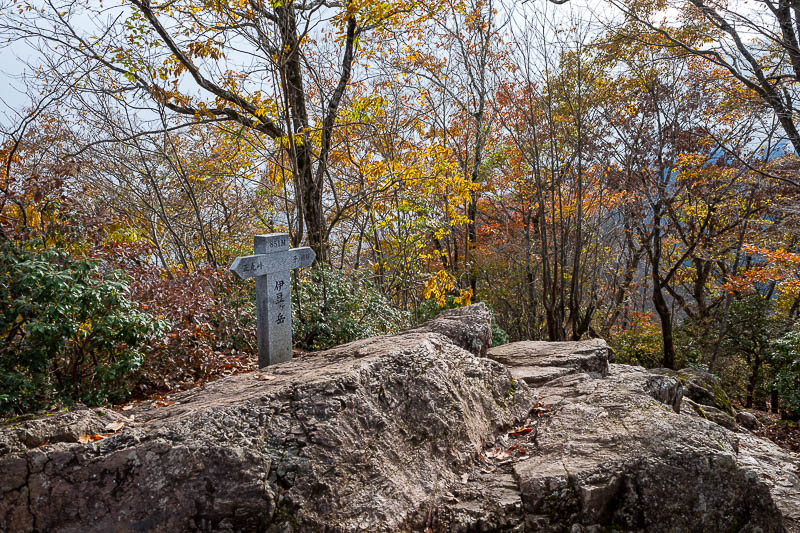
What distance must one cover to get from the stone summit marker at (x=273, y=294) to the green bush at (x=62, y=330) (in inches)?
40.3

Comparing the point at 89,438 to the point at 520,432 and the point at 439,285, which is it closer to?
the point at 520,432

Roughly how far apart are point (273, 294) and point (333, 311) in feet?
6.09

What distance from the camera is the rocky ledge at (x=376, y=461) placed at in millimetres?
2635

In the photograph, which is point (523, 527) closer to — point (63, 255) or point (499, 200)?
point (63, 255)

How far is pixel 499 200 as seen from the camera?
15.3 m

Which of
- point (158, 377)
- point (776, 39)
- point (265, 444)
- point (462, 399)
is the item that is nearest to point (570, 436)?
point (462, 399)

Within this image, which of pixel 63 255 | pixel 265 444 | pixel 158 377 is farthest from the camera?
pixel 158 377

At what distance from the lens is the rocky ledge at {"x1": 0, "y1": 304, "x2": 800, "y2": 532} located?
263 cm

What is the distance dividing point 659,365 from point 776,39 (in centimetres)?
934

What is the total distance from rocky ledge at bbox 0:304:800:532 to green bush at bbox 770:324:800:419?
Result: 797 centimetres

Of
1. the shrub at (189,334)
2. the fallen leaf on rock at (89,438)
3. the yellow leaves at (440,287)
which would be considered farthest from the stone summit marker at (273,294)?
the yellow leaves at (440,287)

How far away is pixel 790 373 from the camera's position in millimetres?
11297

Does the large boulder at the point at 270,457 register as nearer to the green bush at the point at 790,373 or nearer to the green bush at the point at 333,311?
the green bush at the point at 333,311

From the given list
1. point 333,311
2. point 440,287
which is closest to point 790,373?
point 440,287
